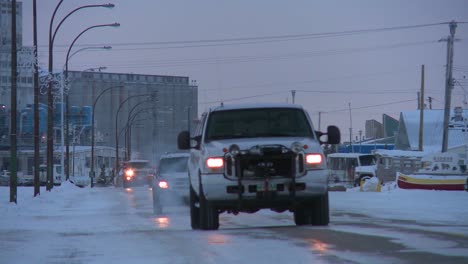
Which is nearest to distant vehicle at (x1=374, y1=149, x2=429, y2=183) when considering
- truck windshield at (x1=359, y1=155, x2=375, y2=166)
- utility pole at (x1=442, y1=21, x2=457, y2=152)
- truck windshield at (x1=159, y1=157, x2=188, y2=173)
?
utility pole at (x1=442, y1=21, x2=457, y2=152)

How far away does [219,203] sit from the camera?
15.1m

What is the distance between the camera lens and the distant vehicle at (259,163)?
14781 millimetres

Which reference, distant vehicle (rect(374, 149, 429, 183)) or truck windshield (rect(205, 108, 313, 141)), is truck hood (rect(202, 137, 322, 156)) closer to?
truck windshield (rect(205, 108, 313, 141))

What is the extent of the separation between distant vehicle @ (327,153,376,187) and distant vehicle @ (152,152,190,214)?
43.1 m

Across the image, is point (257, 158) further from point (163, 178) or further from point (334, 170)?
point (334, 170)

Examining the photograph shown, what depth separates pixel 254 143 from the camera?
14820mm

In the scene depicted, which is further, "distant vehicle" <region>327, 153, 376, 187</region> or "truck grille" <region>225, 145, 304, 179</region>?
"distant vehicle" <region>327, 153, 376, 187</region>

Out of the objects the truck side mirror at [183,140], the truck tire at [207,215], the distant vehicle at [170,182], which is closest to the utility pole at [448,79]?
the distant vehicle at [170,182]

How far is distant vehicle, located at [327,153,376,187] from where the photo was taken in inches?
2766

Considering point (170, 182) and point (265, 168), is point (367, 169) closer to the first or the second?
point (170, 182)

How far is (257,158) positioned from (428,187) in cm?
2995

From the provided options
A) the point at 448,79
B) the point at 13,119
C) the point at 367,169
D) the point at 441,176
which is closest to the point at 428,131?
the point at 367,169

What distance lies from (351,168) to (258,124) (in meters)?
60.4

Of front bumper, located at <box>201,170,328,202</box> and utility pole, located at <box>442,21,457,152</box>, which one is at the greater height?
utility pole, located at <box>442,21,457,152</box>
